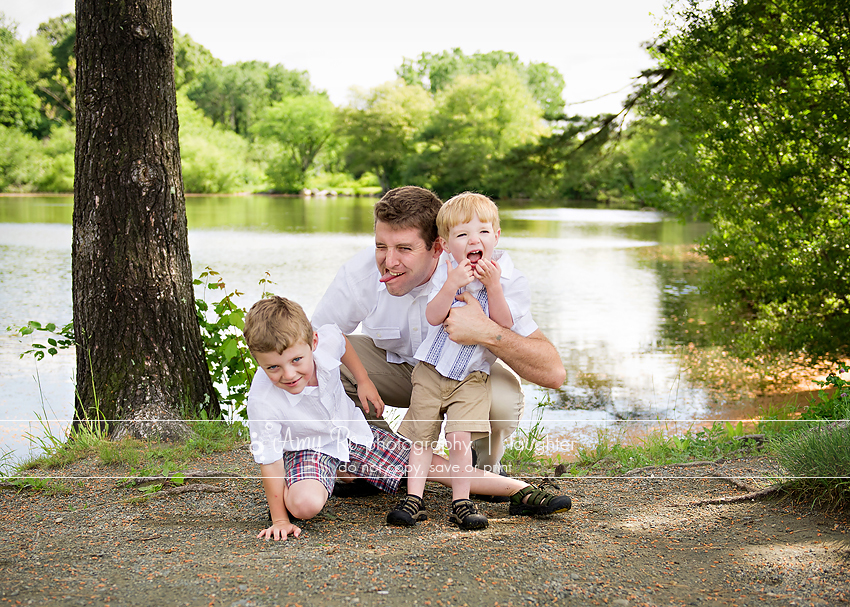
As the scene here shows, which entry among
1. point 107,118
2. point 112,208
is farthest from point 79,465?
point 107,118

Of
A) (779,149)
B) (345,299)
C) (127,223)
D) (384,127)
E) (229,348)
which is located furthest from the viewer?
(384,127)

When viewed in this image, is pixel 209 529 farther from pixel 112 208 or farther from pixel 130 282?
pixel 112 208

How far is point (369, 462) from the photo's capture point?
11.0ft

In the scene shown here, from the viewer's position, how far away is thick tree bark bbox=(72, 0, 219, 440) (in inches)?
166

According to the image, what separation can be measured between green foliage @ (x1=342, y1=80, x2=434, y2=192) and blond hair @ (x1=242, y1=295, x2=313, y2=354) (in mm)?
58834

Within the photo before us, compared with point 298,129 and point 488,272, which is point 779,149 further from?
point 298,129

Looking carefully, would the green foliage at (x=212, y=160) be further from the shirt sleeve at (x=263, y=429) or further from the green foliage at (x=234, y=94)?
the shirt sleeve at (x=263, y=429)

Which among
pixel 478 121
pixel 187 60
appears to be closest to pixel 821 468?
pixel 478 121

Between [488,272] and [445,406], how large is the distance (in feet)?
2.05

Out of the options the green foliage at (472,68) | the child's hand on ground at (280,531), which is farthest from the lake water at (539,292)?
the green foliage at (472,68)

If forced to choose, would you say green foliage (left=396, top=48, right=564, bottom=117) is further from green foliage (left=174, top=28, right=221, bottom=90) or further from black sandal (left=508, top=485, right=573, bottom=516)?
black sandal (left=508, top=485, right=573, bottom=516)

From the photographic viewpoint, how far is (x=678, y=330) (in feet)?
38.4

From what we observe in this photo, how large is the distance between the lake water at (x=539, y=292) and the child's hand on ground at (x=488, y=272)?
7.82 ft

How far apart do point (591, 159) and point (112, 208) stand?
9.19m
